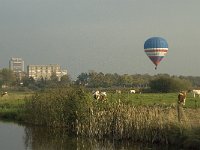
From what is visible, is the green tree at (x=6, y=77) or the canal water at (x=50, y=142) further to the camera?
the green tree at (x=6, y=77)

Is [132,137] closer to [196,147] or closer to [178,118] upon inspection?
[178,118]

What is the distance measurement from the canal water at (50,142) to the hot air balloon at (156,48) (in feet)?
114

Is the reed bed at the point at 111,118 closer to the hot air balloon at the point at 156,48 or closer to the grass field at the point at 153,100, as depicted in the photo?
the grass field at the point at 153,100

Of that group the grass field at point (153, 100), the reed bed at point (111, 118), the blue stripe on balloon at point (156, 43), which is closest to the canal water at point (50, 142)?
the reed bed at point (111, 118)

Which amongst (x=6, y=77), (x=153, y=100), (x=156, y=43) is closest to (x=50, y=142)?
(x=153, y=100)

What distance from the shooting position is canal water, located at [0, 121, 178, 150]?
22500mm

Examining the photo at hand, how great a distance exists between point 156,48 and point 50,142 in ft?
132

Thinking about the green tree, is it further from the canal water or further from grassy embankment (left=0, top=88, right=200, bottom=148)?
the canal water

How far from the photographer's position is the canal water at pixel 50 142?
22.5 meters

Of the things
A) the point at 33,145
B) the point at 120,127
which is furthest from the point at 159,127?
the point at 33,145

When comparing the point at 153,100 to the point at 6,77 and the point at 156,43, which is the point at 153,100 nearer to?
the point at 156,43

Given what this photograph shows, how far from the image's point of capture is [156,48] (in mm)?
63188

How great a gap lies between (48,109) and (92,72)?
86.8 m

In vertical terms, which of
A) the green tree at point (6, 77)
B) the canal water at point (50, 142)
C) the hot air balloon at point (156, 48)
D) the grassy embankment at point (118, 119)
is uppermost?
the hot air balloon at point (156, 48)
